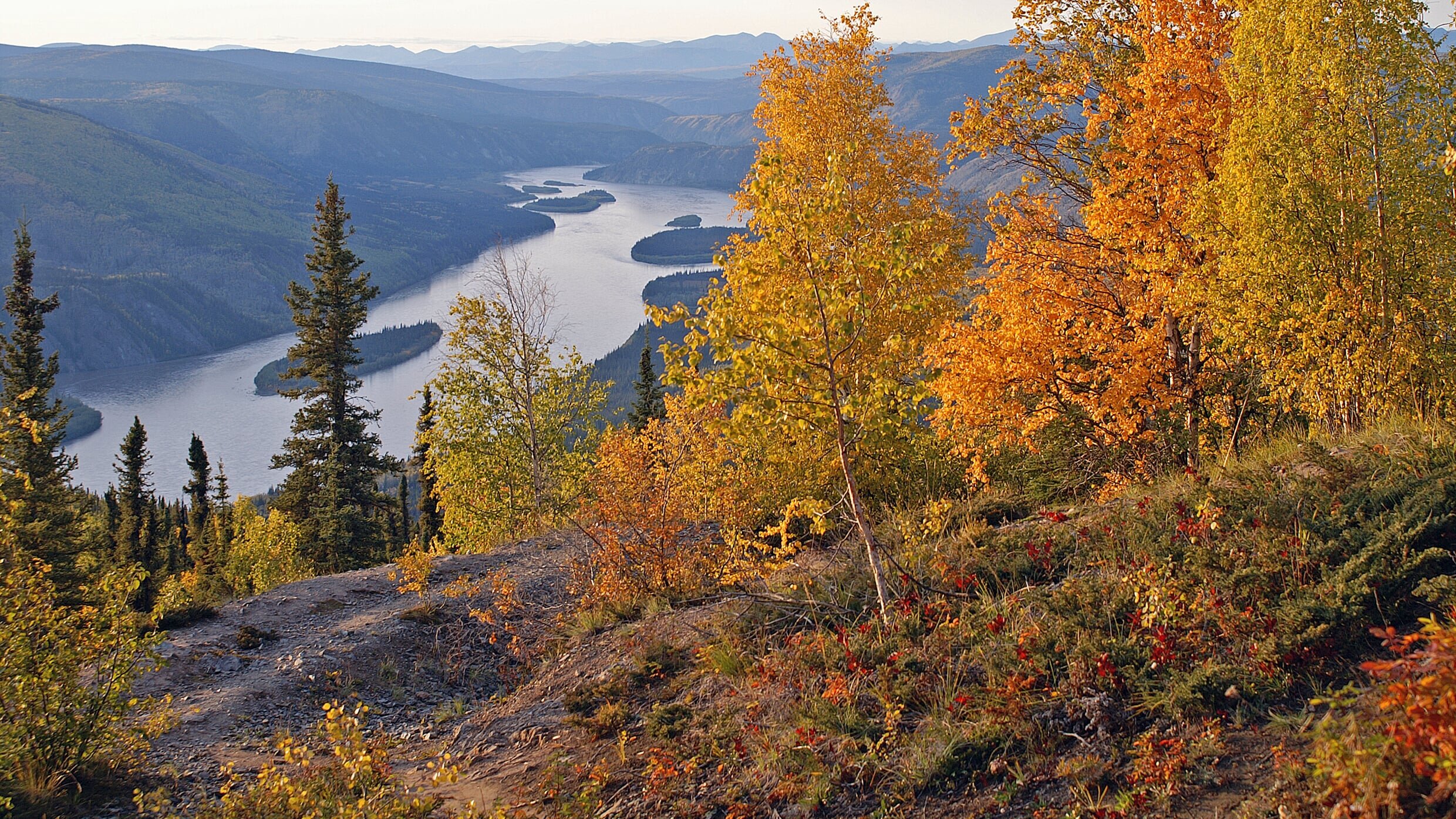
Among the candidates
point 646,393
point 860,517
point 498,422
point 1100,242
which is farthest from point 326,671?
point 646,393

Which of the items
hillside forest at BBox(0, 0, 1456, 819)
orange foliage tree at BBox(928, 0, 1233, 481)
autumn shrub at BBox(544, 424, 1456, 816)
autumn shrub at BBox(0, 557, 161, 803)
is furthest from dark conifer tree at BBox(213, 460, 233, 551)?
autumn shrub at BBox(544, 424, 1456, 816)

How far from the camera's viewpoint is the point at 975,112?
14.7 meters

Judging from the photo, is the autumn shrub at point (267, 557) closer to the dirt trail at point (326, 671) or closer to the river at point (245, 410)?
the dirt trail at point (326, 671)

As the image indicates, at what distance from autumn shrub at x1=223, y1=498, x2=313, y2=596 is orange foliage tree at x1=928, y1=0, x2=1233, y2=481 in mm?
37714

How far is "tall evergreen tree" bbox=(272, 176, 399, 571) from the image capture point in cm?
3759

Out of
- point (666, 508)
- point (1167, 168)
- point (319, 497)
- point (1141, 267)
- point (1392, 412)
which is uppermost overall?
point (1167, 168)

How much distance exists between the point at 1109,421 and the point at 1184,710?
8513 mm

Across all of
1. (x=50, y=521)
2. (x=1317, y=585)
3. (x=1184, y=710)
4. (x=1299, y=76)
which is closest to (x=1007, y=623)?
(x=1184, y=710)

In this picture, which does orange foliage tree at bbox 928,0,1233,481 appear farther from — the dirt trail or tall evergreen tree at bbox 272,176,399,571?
tall evergreen tree at bbox 272,176,399,571

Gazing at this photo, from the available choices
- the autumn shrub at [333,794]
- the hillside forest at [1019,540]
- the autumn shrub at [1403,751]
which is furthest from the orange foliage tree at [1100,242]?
the autumn shrub at [333,794]

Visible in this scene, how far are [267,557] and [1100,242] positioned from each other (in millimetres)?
47070

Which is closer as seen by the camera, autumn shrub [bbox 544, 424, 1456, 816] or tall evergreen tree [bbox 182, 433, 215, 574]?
autumn shrub [bbox 544, 424, 1456, 816]

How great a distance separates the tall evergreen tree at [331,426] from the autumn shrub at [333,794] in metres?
31.5

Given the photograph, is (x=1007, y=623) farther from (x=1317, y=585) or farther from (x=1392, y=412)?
(x=1392, y=412)
